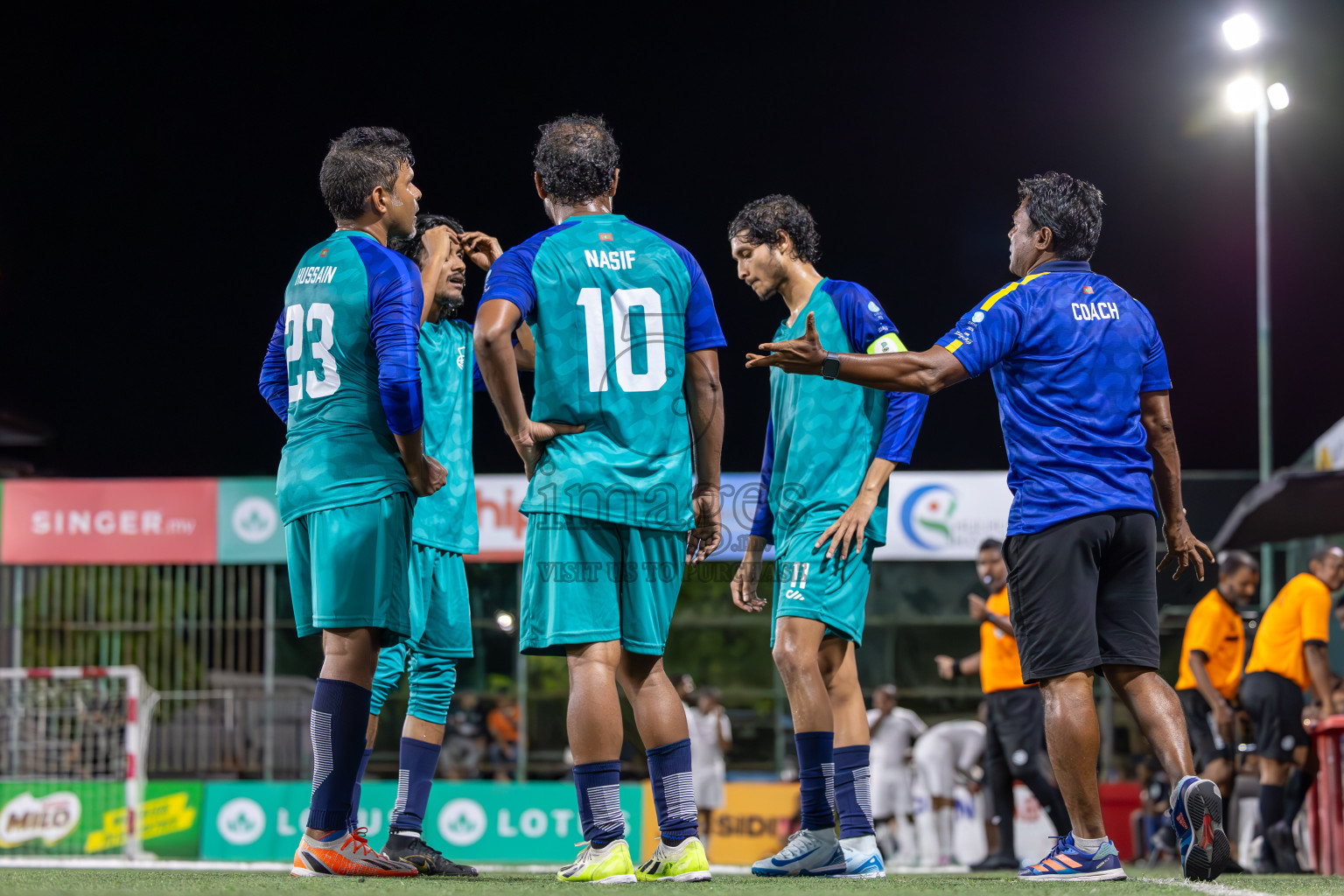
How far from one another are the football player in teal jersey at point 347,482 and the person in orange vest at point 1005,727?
5.32 metres

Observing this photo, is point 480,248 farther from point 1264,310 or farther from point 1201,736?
point 1264,310

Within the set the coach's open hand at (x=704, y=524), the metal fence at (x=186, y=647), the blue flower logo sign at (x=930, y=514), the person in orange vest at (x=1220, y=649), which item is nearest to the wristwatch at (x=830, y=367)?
the coach's open hand at (x=704, y=524)

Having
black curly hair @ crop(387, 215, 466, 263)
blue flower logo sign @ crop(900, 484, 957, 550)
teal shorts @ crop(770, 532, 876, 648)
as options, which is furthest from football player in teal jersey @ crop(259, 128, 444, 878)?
blue flower logo sign @ crop(900, 484, 957, 550)

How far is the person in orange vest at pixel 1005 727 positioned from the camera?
8.46 meters

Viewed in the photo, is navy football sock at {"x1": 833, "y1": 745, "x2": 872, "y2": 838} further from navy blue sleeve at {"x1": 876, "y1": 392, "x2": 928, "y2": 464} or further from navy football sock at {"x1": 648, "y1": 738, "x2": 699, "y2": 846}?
navy blue sleeve at {"x1": 876, "y1": 392, "x2": 928, "y2": 464}

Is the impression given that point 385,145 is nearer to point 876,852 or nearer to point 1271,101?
point 876,852

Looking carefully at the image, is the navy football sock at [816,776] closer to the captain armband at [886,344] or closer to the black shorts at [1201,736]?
the captain armband at [886,344]

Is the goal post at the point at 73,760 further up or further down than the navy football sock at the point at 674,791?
further down

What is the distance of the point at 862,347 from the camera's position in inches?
194

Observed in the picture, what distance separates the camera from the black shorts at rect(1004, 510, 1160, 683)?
3992 mm

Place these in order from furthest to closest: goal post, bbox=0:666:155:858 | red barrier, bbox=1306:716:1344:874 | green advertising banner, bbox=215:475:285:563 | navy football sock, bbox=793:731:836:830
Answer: green advertising banner, bbox=215:475:285:563, goal post, bbox=0:666:155:858, red barrier, bbox=1306:716:1344:874, navy football sock, bbox=793:731:836:830

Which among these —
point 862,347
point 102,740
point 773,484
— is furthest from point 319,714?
point 102,740

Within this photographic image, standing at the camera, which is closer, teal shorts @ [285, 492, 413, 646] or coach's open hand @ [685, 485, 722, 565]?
teal shorts @ [285, 492, 413, 646]

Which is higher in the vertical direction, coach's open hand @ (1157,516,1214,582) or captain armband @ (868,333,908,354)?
captain armband @ (868,333,908,354)
